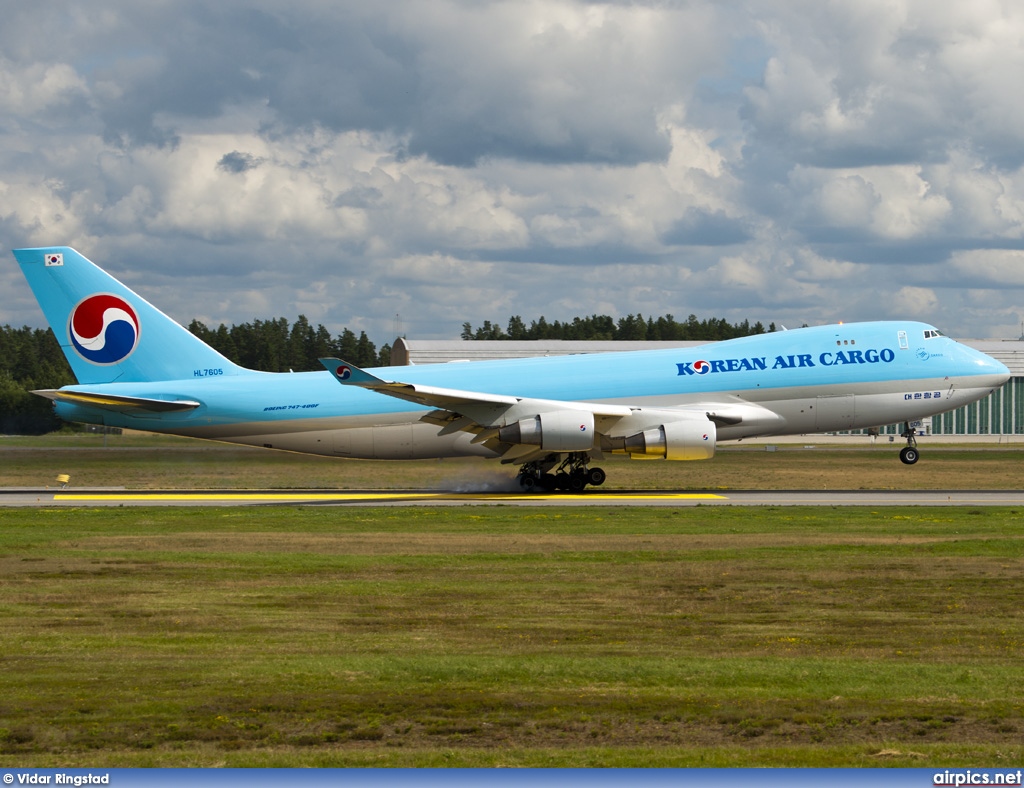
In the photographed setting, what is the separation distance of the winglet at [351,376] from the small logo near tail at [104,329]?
28.2 feet

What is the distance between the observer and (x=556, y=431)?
3466 cm

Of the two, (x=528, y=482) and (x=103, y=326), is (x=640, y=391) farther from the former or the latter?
(x=103, y=326)

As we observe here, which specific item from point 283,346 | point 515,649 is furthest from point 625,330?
point 515,649

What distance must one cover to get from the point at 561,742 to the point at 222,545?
50.7 ft

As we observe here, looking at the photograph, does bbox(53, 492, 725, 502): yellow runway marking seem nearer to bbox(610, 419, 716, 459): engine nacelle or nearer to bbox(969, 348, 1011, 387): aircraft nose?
bbox(610, 419, 716, 459): engine nacelle

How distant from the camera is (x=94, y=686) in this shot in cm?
1116

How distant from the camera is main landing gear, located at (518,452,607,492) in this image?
3772 cm

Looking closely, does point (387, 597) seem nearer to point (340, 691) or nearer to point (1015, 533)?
point (340, 691)

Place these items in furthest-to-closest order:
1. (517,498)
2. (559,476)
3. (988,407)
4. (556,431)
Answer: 1. (988,407)
2. (559,476)
3. (517,498)
4. (556,431)

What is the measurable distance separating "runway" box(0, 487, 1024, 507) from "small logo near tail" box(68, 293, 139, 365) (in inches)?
188

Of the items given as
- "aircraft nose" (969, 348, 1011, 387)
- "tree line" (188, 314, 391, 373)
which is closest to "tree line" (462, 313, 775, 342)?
"tree line" (188, 314, 391, 373)

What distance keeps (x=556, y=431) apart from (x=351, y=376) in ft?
21.6

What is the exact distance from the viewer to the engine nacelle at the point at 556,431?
114 feet

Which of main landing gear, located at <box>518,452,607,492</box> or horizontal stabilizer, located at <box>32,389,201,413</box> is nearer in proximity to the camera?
horizontal stabilizer, located at <box>32,389,201,413</box>
